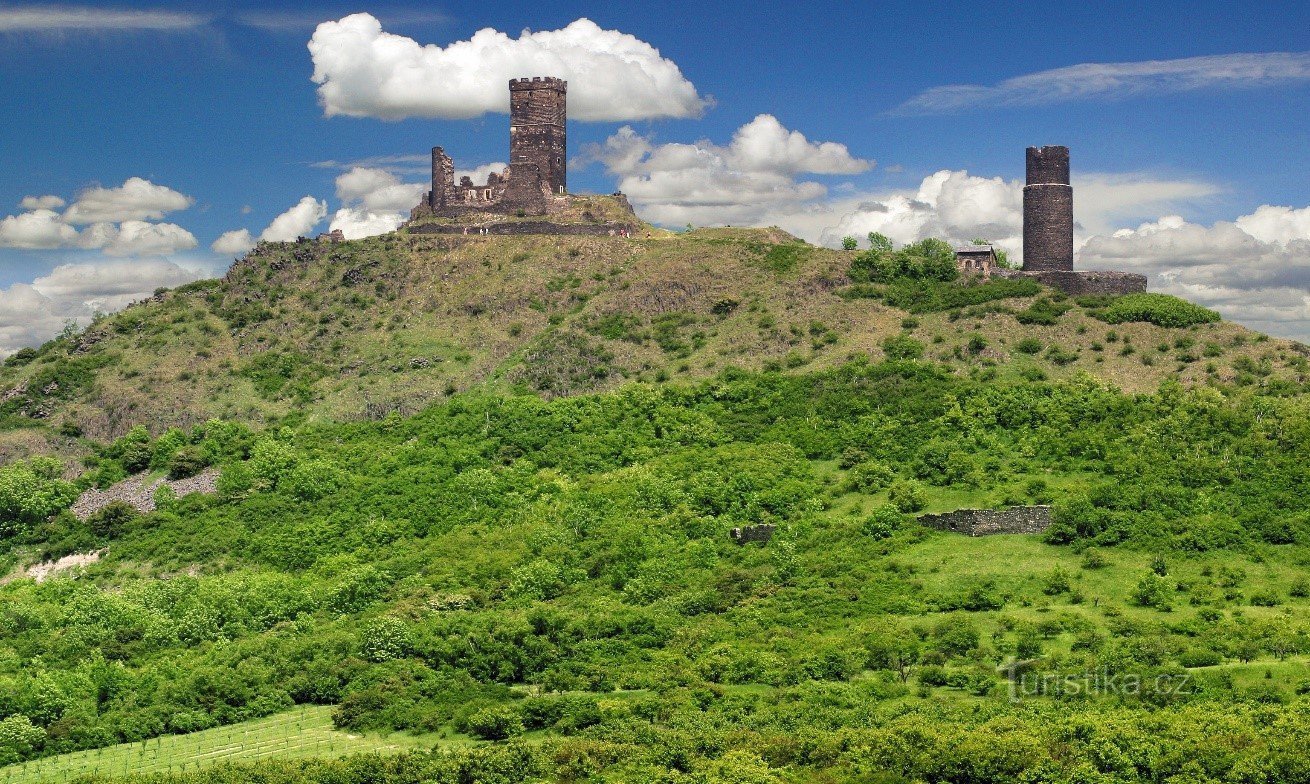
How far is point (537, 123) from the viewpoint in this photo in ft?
397

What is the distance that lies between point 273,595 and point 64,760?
1728 centimetres

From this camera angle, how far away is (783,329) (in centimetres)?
10375

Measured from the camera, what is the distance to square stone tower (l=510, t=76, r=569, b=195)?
121 meters

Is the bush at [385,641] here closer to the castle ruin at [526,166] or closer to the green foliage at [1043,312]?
the green foliage at [1043,312]

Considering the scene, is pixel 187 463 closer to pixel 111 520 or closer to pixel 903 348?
pixel 111 520

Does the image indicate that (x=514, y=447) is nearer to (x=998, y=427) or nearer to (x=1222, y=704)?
(x=998, y=427)

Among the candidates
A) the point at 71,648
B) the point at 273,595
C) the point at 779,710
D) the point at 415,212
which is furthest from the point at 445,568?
the point at 415,212

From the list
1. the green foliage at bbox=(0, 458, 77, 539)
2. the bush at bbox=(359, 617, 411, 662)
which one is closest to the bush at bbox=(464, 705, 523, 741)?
the bush at bbox=(359, 617, 411, 662)

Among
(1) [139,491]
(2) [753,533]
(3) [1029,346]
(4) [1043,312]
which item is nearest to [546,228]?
(1) [139,491]

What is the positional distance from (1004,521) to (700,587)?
13806 mm

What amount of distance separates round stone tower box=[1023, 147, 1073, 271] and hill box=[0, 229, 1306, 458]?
13.1 feet

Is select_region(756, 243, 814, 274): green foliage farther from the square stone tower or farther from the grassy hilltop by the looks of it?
the square stone tower

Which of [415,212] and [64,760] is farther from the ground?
[415,212]

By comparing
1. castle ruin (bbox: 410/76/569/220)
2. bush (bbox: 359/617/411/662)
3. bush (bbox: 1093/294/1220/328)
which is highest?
castle ruin (bbox: 410/76/569/220)
